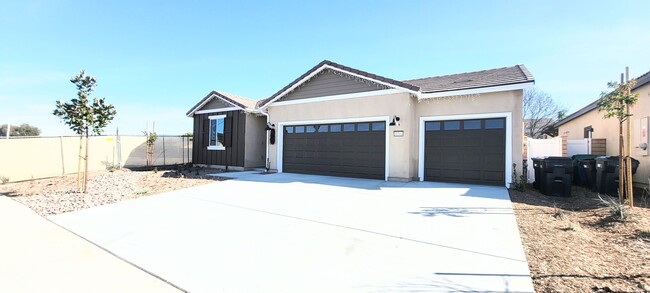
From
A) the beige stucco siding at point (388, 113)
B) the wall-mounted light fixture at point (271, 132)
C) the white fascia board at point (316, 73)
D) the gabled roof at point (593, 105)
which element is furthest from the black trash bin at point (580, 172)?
the wall-mounted light fixture at point (271, 132)

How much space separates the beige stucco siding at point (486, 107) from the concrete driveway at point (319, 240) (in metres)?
2.36

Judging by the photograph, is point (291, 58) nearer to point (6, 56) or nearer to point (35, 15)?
point (35, 15)

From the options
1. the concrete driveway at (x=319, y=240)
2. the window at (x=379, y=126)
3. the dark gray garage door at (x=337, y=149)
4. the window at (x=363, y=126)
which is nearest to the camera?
the concrete driveway at (x=319, y=240)

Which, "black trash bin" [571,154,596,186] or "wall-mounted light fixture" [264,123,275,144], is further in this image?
"wall-mounted light fixture" [264,123,275,144]

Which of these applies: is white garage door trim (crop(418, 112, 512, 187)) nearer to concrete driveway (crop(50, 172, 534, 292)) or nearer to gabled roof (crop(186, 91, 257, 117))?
concrete driveway (crop(50, 172, 534, 292))

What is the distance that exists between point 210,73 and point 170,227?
13.5m

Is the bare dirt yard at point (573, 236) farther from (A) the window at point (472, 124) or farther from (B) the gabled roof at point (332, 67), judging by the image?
(B) the gabled roof at point (332, 67)

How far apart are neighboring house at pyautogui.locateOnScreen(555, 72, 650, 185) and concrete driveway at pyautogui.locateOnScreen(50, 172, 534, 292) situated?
5.55 m

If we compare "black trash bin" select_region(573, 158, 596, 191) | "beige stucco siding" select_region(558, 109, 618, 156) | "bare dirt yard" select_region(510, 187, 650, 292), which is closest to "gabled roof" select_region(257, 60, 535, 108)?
"black trash bin" select_region(573, 158, 596, 191)

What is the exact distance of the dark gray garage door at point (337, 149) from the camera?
411 inches

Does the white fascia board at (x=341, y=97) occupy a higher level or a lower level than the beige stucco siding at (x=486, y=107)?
higher

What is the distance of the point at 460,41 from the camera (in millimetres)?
10828

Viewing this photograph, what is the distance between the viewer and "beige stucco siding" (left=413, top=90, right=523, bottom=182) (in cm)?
855

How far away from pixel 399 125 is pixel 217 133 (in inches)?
396
